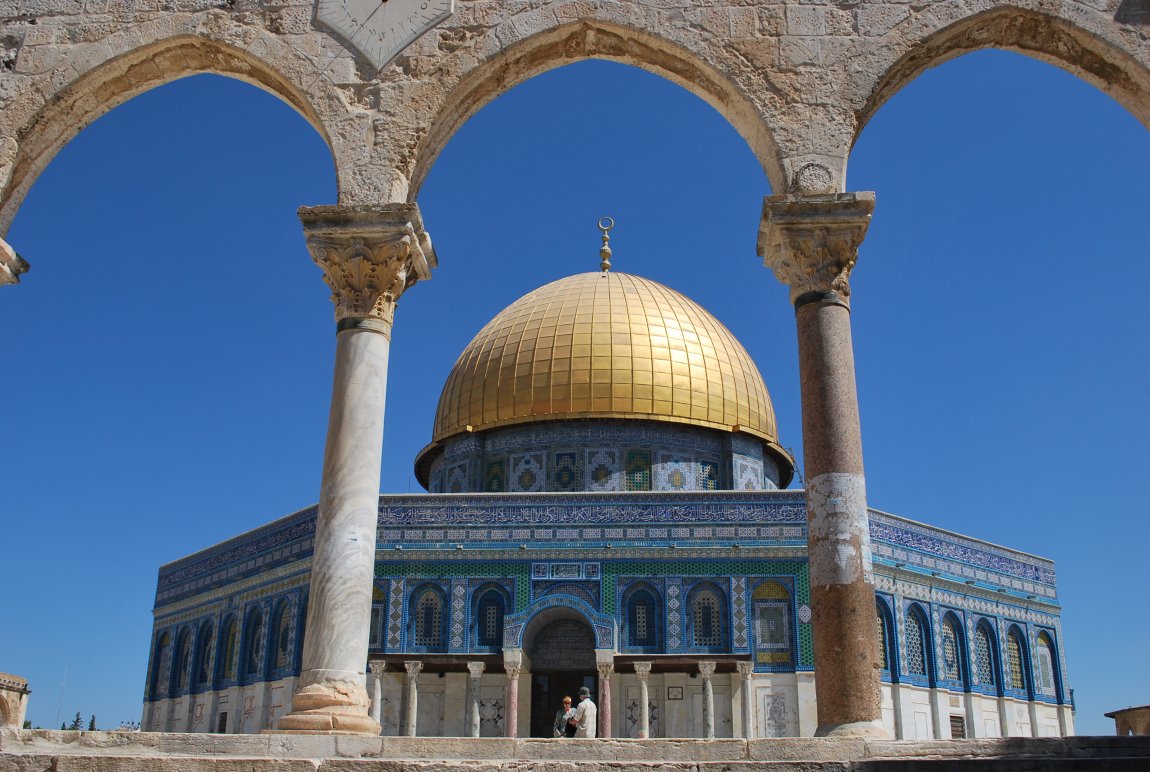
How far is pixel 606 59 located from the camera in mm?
7586

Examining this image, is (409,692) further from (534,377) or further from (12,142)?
(12,142)

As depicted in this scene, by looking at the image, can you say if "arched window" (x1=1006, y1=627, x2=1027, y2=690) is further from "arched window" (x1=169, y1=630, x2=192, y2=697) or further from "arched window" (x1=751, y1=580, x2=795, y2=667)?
"arched window" (x1=169, y1=630, x2=192, y2=697)

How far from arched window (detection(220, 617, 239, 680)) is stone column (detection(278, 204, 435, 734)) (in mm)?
14400

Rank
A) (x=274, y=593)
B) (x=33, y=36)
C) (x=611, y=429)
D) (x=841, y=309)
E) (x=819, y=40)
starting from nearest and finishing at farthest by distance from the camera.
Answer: (x=841, y=309), (x=819, y=40), (x=33, y=36), (x=274, y=593), (x=611, y=429)

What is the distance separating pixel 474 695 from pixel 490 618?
120cm

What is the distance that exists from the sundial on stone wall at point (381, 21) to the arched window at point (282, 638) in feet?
42.7

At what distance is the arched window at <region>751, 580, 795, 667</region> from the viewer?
1692 centimetres

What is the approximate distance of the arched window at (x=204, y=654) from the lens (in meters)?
20.5

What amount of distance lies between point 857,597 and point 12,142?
610 centimetres

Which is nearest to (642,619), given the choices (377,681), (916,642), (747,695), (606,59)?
(747,695)

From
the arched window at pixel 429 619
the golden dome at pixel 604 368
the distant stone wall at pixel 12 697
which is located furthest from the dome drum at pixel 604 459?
the distant stone wall at pixel 12 697

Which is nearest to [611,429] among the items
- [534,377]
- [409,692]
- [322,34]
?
[534,377]

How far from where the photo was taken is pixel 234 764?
447cm

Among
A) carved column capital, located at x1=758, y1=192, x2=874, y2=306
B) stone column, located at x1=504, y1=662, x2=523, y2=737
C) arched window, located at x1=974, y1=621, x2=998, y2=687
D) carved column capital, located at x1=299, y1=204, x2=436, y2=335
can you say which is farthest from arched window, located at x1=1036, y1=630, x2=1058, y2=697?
carved column capital, located at x1=299, y1=204, x2=436, y2=335
